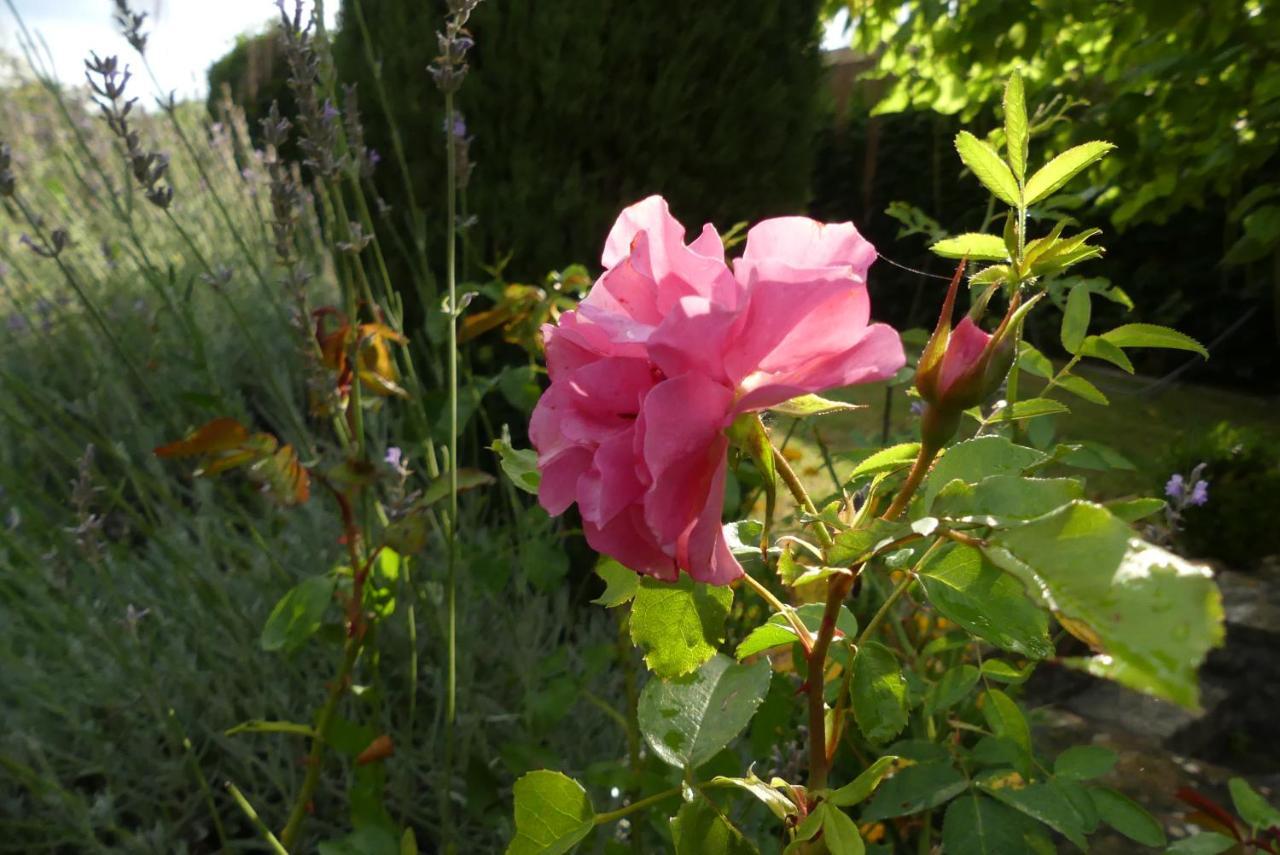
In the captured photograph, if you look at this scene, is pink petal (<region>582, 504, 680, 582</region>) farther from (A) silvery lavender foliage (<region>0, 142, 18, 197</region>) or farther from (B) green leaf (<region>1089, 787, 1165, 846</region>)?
(A) silvery lavender foliage (<region>0, 142, 18, 197</region>)

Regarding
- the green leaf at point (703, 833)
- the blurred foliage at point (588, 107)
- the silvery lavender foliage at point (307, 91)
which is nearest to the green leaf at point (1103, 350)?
the green leaf at point (703, 833)

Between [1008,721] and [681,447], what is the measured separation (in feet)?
2.11

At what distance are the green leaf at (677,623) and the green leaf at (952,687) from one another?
561 mm

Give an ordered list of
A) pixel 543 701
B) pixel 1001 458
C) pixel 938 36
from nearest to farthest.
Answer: pixel 1001 458 → pixel 543 701 → pixel 938 36

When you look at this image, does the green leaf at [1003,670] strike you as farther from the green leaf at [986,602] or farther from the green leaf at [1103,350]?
the green leaf at [986,602]

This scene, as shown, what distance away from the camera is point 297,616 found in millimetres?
1129

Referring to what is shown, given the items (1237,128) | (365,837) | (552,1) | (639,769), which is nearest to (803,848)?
(639,769)

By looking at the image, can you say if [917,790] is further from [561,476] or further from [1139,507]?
[561,476]

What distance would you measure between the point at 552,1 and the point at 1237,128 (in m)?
2.64

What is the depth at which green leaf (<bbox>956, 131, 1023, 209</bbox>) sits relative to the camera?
1.72 ft

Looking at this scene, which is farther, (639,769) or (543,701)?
(543,701)

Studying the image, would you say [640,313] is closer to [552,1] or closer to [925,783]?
[925,783]

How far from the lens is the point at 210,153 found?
422cm

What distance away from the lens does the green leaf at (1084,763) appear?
1.02 m
